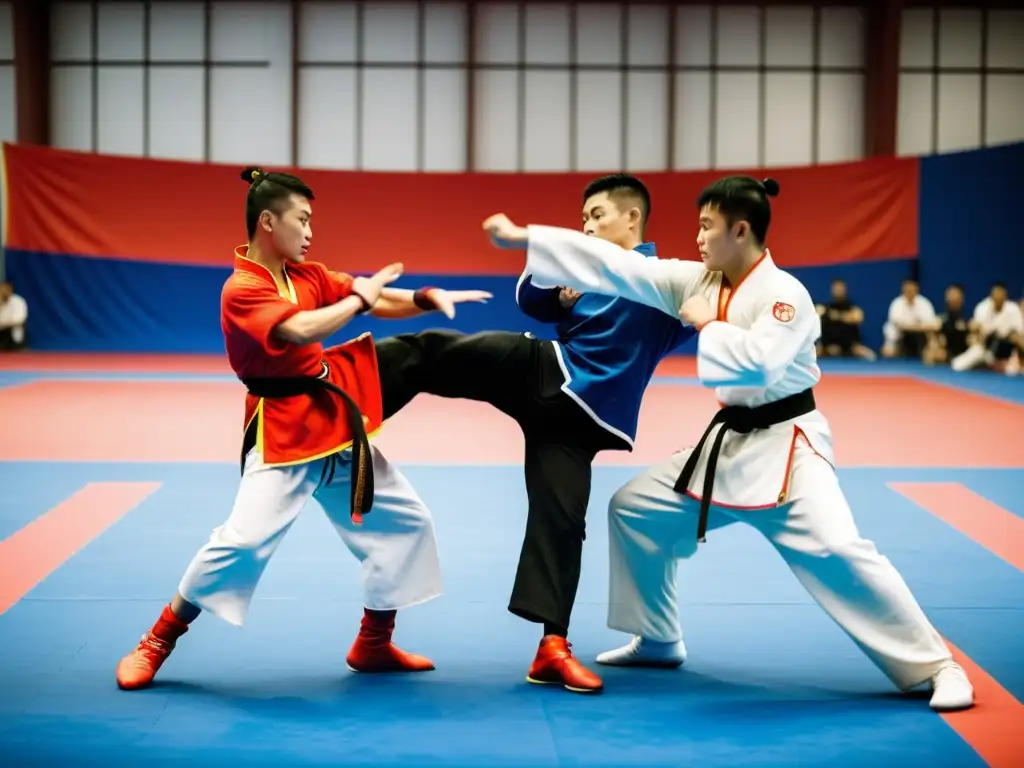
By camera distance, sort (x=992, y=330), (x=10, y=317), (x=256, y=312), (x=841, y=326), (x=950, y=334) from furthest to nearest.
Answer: (x=841, y=326) < (x=10, y=317) < (x=950, y=334) < (x=992, y=330) < (x=256, y=312)

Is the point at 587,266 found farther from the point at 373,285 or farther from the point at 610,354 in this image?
the point at 373,285

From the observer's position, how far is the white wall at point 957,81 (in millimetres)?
16938

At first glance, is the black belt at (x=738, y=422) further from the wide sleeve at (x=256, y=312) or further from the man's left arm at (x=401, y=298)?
the wide sleeve at (x=256, y=312)

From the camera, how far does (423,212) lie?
15.3 meters

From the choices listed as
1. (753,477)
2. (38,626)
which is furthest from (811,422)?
(38,626)

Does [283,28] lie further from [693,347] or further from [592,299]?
[592,299]

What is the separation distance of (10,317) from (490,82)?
6.94m

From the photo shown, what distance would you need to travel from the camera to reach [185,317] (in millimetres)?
16219

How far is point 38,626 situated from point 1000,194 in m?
13.3

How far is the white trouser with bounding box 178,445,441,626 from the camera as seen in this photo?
10.4 ft

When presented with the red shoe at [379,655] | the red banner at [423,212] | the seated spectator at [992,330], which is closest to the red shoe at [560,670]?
the red shoe at [379,655]

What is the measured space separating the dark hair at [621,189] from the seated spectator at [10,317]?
13.7 m

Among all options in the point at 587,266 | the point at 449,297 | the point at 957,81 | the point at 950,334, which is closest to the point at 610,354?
the point at 587,266

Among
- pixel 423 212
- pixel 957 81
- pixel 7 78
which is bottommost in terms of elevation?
pixel 423 212
